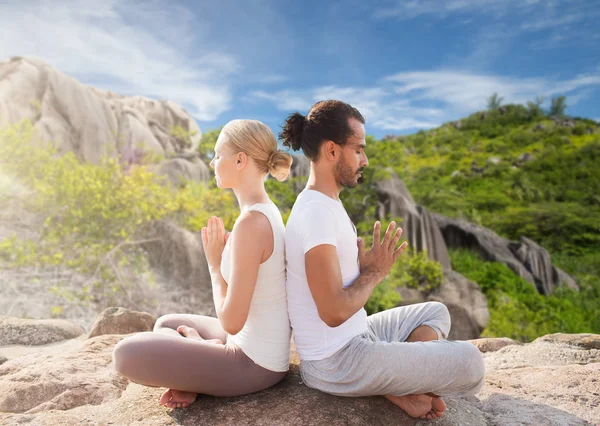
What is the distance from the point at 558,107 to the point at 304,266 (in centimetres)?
4980

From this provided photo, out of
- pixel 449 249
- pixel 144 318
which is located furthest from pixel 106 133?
pixel 144 318

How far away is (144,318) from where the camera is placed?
15.5ft

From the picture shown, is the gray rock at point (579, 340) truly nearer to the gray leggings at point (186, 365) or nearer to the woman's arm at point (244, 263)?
the gray leggings at point (186, 365)

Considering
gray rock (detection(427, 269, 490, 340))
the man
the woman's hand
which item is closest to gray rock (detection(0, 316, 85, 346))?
the woman's hand

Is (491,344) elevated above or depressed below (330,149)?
below

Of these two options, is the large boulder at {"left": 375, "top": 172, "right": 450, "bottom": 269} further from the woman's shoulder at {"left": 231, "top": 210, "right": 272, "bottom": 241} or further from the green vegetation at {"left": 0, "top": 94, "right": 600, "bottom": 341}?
the woman's shoulder at {"left": 231, "top": 210, "right": 272, "bottom": 241}

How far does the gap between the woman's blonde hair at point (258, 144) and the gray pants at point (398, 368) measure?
906 mm

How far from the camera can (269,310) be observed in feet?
8.32

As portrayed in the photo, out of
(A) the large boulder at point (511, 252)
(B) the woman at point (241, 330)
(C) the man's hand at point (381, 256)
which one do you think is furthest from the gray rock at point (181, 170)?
(C) the man's hand at point (381, 256)

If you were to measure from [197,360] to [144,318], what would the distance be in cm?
237

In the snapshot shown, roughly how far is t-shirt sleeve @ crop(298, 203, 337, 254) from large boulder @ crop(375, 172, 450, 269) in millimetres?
16012

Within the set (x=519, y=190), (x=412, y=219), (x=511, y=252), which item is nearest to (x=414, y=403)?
(x=412, y=219)

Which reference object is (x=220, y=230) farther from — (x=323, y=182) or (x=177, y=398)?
(x=177, y=398)

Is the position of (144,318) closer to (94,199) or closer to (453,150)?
(94,199)
